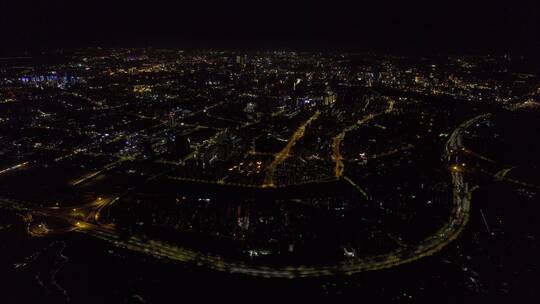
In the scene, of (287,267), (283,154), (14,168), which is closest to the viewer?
(287,267)

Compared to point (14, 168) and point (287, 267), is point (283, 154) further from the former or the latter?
point (14, 168)

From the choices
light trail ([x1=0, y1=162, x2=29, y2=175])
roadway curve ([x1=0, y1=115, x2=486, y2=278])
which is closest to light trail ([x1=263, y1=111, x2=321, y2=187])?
roadway curve ([x1=0, y1=115, x2=486, y2=278])

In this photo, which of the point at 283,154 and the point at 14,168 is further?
the point at 283,154

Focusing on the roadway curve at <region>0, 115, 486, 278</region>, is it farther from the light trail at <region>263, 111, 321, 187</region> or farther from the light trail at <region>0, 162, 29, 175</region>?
the light trail at <region>263, 111, 321, 187</region>

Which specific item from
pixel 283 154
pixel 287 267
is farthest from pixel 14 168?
pixel 287 267

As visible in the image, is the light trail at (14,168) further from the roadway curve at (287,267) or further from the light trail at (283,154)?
the light trail at (283,154)

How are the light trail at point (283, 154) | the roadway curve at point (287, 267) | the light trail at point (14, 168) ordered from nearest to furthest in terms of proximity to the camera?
the roadway curve at point (287, 267), the light trail at point (283, 154), the light trail at point (14, 168)

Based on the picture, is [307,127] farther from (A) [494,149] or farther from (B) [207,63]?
(B) [207,63]

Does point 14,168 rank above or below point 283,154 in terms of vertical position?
below

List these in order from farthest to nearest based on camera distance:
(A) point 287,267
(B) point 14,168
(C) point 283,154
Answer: (C) point 283,154, (B) point 14,168, (A) point 287,267

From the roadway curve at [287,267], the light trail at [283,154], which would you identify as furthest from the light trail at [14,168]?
the light trail at [283,154]

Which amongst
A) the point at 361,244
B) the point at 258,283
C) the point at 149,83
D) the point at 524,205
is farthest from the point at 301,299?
the point at 149,83
